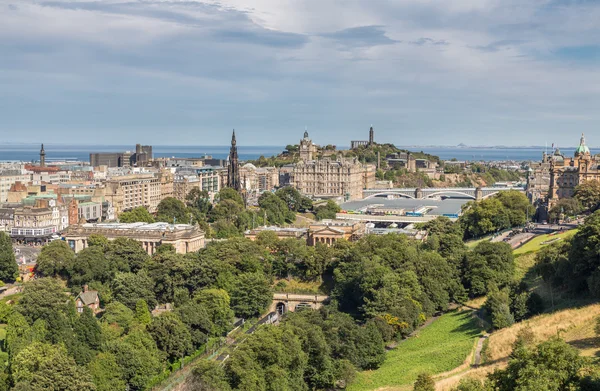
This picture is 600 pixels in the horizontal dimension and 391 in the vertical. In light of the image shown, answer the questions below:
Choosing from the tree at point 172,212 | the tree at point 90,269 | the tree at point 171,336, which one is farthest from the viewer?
the tree at point 172,212

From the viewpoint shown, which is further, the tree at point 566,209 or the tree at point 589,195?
the tree at point 589,195

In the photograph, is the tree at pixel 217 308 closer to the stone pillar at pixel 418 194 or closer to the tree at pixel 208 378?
the tree at pixel 208 378

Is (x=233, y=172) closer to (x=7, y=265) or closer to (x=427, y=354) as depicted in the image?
(x=7, y=265)

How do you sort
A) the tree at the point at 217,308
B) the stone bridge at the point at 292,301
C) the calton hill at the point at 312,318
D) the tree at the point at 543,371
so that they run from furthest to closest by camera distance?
the stone bridge at the point at 292,301 < the tree at the point at 217,308 < the calton hill at the point at 312,318 < the tree at the point at 543,371

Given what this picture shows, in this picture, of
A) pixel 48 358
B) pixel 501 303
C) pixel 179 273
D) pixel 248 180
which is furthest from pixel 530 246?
pixel 248 180

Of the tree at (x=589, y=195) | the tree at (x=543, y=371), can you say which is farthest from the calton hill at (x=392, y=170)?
the tree at (x=543, y=371)

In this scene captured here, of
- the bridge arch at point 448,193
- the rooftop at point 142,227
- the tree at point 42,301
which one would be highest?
the rooftop at point 142,227

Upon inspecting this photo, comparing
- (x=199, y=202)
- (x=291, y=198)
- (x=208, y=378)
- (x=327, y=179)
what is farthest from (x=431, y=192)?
(x=208, y=378)

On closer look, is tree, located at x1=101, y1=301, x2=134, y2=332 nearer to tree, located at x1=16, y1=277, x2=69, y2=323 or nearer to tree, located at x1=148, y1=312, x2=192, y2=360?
tree, located at x1=16, y1=277, x2=69, y2=323
